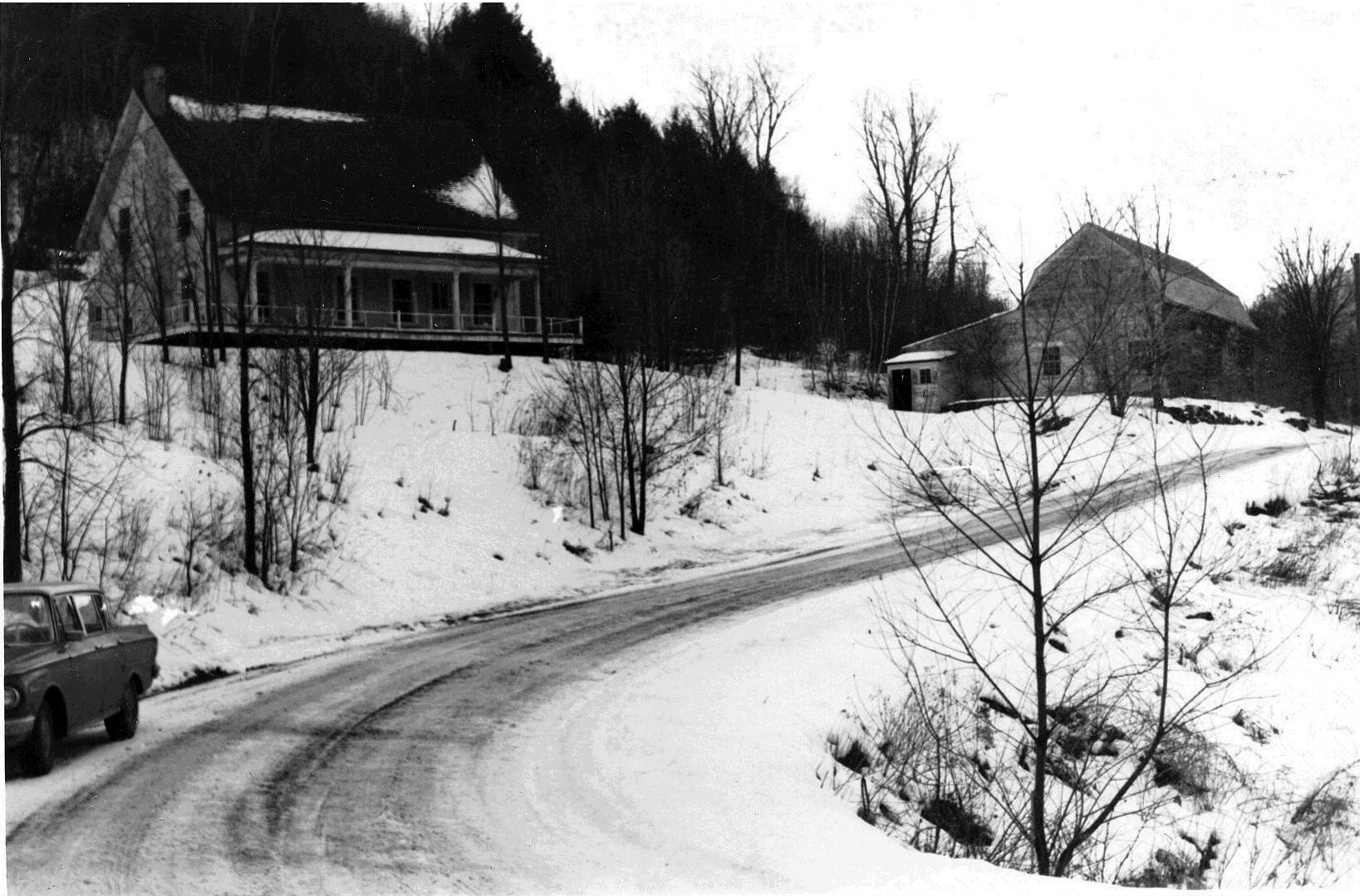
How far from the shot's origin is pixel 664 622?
15.3 meters

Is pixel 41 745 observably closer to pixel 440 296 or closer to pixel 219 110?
pixel 219 110

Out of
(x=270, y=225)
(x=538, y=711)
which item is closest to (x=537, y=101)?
(x=270, y=225)

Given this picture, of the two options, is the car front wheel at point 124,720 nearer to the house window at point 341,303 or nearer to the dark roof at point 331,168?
the dark roof at point 331,168

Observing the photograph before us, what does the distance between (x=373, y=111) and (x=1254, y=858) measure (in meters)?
34.0

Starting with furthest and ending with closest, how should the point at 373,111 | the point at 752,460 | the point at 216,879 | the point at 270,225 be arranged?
the point at 373,111 < the point at 752,460 < the point at 270,225 < the point at 216,879

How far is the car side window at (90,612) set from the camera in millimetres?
9047

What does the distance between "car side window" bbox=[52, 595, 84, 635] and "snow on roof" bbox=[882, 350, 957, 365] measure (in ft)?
39.9

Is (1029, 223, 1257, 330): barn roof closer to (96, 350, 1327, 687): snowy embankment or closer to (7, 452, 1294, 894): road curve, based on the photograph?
(96, 350, 1327, 687): snowy embankment

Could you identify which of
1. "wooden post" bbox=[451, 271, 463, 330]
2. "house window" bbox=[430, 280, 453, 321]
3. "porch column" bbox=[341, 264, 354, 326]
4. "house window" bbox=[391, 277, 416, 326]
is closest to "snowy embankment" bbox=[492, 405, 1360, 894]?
"porch column" bbox=[341, 264, 354, 326]

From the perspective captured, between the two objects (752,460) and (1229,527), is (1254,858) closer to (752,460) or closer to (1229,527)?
(1229,527)

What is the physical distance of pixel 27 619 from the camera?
27.3 ft

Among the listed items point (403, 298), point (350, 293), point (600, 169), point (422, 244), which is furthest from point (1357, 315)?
point (403, 298)

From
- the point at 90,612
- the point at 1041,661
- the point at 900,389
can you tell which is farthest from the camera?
the point at 900,389

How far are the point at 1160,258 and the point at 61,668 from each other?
516 inches
